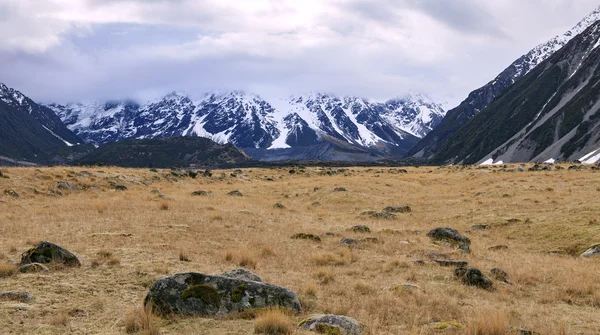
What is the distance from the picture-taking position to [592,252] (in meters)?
19.9

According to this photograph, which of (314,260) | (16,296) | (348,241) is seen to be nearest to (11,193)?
(348,241)

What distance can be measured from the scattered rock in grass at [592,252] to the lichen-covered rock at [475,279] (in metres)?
8.71

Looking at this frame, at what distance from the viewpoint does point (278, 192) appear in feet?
174

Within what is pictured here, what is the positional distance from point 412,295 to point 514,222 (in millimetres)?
19422

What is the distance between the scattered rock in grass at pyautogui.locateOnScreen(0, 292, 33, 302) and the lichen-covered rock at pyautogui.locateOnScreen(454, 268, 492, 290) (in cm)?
1192

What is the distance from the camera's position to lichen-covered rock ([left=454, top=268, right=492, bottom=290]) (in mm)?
14039

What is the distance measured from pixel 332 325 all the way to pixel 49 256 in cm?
894

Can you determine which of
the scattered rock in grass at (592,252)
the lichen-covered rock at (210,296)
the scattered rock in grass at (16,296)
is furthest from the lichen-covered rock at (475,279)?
the scattered rock in grass at (16,296)

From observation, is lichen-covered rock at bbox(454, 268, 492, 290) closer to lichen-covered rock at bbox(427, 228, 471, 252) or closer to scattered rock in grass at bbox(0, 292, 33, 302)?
lichen-covered rock at bbox(427, 228, 471, 252)

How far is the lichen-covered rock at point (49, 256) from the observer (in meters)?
13.0

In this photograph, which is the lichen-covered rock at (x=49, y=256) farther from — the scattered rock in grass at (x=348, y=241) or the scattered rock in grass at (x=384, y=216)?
the scattered rock in grass at (x=384, y=216)

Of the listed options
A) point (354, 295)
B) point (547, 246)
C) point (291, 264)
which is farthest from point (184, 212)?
point (547, 246)

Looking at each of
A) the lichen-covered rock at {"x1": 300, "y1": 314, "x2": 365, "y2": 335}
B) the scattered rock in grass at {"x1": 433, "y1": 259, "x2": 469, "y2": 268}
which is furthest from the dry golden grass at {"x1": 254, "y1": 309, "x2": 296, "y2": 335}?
the scattered rock in grass at {"x1": 433, "y1": 259, "x2": 469, "y2": 268}

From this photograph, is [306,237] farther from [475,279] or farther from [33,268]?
[33,268]
